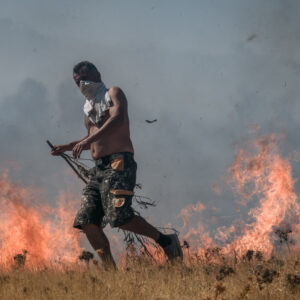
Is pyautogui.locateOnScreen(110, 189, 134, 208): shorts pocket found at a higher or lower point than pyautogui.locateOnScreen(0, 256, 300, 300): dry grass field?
higher

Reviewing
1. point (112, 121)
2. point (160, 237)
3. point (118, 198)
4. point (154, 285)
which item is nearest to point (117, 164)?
point (118, 198)

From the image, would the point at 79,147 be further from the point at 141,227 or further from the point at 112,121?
the point at 141,227

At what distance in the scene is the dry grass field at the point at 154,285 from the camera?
4.05 m

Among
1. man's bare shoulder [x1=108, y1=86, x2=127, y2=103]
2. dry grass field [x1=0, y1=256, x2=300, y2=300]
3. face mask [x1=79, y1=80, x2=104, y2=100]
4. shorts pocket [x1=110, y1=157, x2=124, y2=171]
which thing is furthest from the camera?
face mask [x1=79, y1=80, x2=104, y2=100]

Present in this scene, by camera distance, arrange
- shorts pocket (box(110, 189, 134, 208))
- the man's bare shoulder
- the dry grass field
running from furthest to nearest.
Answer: the man's bare shoulder → shorts pocket (box(110, 189, 134, 208)) → the dry grass field

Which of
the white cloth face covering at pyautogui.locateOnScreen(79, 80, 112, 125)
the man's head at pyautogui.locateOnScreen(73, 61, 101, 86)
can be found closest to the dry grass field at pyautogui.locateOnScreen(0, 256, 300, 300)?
the white cloth face covering at pyautogui.locateOnScreen(79, 80, 112, 125)

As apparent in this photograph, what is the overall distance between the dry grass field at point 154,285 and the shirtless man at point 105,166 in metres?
0.79

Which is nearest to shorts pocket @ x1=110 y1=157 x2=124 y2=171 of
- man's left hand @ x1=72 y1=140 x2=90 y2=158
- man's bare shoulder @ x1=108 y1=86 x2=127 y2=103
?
man's left hand @ x1=72 y1=140 x2=90 y2=158

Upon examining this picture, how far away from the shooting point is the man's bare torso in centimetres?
636

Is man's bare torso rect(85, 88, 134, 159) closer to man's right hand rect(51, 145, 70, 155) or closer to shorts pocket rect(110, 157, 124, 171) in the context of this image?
shorts pocket rect(110, 157, 124, 171)

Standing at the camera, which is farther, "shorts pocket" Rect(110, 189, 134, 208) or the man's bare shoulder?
the man's bare shoulder

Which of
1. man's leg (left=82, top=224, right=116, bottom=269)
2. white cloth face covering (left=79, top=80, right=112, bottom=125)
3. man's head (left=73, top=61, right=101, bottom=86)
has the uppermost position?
man's head (left=73, top=61, right=101, bottom=86)

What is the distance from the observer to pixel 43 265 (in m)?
→ 6.03

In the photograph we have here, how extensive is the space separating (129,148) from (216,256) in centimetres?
182
